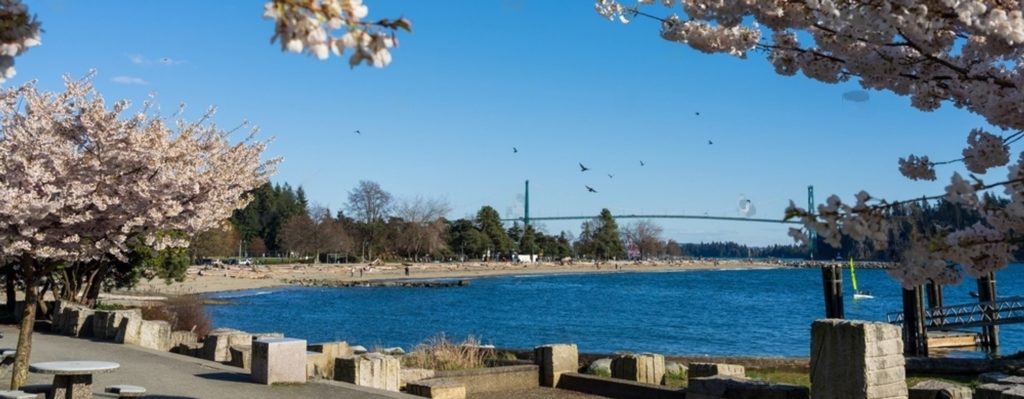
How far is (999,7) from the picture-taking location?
170 inches

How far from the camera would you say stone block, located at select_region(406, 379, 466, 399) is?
12562mm

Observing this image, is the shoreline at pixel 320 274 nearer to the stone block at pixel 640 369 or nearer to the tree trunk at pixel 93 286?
the tree trunk at pixel 93 286

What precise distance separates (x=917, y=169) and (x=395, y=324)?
41.2 m

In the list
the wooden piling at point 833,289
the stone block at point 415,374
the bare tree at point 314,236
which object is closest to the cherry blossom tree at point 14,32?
the stone block at point 415,374

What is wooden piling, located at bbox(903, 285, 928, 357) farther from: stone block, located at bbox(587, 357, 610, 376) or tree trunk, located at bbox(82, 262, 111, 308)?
tree trunk, located at bbox(82, 262, 111, 308)

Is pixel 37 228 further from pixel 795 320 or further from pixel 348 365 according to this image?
pixel 795 320

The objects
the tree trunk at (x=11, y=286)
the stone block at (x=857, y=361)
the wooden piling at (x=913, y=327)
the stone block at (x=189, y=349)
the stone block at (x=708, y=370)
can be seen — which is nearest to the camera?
the stone block at (x=857, y=361)

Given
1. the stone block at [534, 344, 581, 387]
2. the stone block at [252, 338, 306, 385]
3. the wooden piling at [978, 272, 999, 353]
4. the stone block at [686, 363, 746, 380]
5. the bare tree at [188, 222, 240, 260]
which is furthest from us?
the bare tree at [188, 222, 240, 260]

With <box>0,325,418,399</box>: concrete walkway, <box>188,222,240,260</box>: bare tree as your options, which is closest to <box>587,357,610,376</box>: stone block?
<box>0,325,418,399</box>: concrete walkway

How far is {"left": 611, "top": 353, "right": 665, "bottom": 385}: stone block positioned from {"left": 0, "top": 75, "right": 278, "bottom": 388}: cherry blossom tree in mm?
7502

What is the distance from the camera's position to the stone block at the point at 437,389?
12562 millimetres

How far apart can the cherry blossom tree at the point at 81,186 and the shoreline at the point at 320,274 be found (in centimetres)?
3813

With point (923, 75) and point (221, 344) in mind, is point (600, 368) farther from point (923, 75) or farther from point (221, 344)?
point (923, 75)

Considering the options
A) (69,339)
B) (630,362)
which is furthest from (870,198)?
(69,339)
